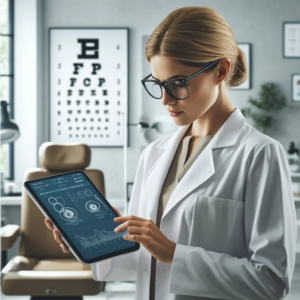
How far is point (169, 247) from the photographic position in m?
0.77

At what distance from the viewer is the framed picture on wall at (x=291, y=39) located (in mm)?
3184

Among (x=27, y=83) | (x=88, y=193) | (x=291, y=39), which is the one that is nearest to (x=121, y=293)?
(x=27, y=83)

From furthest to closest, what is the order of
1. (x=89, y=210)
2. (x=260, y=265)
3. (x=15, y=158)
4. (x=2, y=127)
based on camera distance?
(x=15, y=158) → (x=2, y=127) → (x=89, y=210) → (x=260, y=265)

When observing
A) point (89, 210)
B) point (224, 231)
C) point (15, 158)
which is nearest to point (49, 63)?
point (15, 158)

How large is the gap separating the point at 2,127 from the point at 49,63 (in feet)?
3.88

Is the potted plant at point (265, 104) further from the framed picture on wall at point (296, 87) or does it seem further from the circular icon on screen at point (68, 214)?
the circular icon on screen at point (68, 214)

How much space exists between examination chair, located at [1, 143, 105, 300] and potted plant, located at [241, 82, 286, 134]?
1.55 metres

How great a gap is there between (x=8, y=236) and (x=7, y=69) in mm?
1731

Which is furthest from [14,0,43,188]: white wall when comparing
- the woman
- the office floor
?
the woman

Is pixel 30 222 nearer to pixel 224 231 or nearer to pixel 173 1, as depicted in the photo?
pixel 224 231

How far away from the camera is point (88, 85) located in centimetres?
327

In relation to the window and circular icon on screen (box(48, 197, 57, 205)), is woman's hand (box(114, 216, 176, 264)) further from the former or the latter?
the window

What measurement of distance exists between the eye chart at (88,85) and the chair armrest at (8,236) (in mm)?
1151

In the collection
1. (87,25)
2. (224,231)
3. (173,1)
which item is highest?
(173,1)
